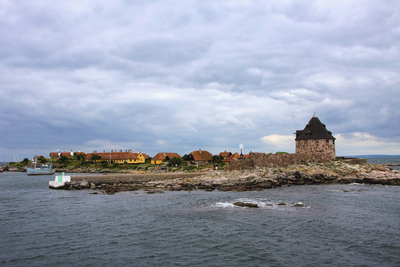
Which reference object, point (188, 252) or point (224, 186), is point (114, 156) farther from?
point (188, 252)

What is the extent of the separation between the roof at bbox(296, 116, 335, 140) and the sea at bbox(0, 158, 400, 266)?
23.7 m

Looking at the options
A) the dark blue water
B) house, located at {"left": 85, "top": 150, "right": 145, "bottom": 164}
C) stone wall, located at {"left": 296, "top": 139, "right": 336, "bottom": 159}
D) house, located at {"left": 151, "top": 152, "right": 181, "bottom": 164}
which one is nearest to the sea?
the dark blue water

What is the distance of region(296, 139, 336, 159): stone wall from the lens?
159 feet

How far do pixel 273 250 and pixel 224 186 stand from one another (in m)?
23.9

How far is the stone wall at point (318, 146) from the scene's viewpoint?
159ft

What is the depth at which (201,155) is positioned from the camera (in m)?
76.8

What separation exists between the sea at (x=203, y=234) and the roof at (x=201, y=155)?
161ft

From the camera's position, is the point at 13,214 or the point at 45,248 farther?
the point at 13,214

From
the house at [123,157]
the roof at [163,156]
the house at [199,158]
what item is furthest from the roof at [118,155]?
the house at [199,158]

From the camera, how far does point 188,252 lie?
13484 mm

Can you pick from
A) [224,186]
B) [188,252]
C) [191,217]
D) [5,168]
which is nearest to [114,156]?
[5,168]

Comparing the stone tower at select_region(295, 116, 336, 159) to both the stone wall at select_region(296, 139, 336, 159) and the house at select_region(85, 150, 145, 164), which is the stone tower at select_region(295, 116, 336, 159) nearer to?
the stone wall at select_region(296, 139, 336, 159)

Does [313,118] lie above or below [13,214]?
above

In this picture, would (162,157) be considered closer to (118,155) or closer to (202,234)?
(118,155)
